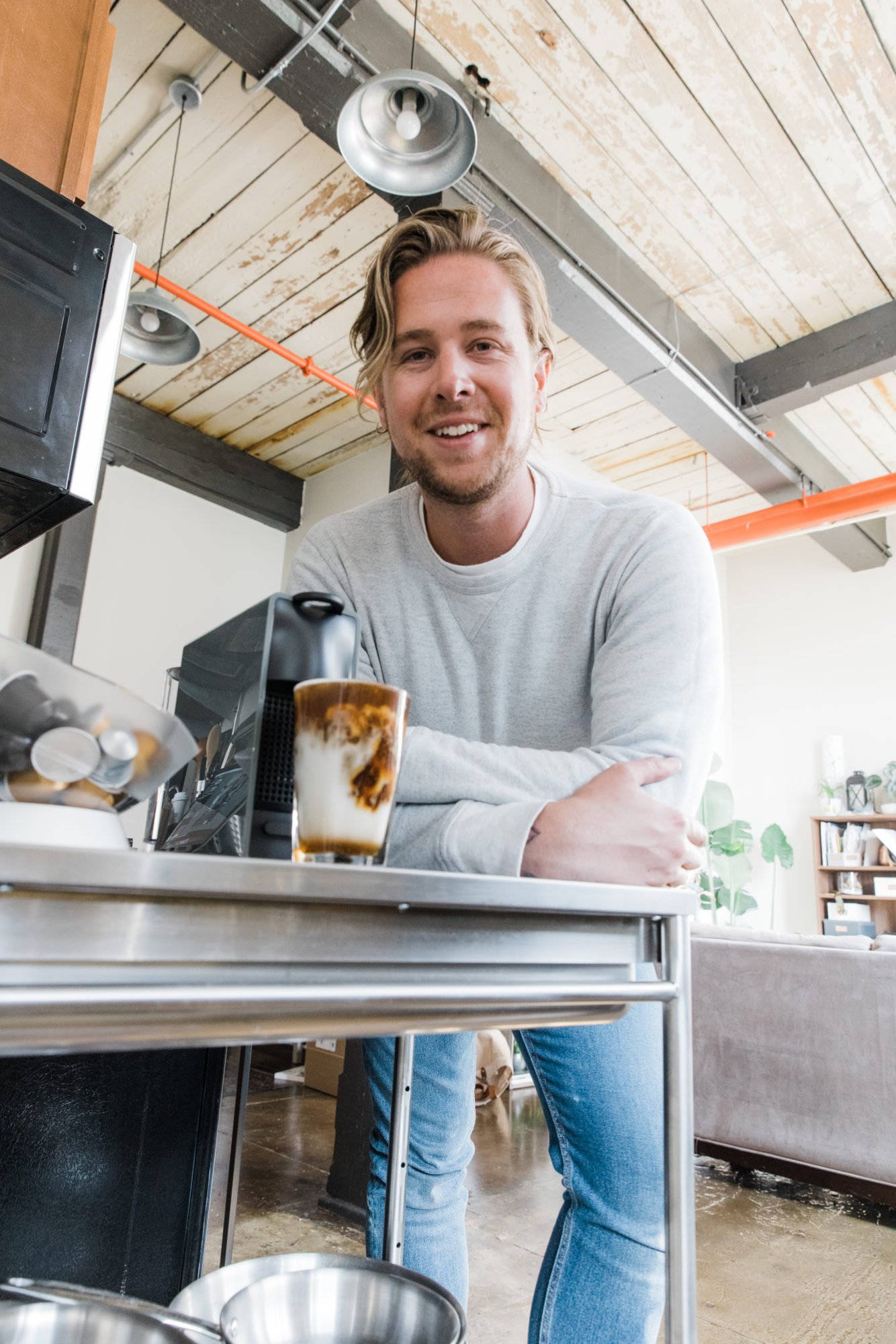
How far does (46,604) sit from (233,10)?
2555mm

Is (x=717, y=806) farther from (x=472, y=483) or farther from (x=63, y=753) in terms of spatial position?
(x=63, y=753)

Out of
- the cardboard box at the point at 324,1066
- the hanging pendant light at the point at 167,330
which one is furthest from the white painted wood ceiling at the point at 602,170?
the cardboard box at the point at 324,1066

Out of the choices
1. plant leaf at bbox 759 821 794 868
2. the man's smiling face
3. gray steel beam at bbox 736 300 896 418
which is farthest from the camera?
plant leaf at bbox 759 821 794 868

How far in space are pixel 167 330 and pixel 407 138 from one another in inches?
52.8

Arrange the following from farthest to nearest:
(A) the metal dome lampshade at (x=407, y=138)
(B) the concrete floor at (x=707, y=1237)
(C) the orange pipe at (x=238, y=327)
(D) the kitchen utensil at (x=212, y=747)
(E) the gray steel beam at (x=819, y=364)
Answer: (E) the gray steel beam at (x=819, y=364) → (C) the orange pipe at (x=238, y=327) → (A) the metal dome lampshade at (x=407, y=138) → (B) the concrete floor at (x=707, y=1237) → (D) the kitchen utensil at (x=212, y=747)

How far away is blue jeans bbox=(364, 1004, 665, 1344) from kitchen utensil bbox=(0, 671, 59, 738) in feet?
1.83

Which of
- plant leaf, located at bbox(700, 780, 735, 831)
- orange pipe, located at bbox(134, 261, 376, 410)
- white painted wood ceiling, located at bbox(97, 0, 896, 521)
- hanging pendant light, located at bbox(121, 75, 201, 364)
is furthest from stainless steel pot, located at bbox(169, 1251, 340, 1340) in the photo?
plant leaf, located at bbox(700, 780, 735, 831)

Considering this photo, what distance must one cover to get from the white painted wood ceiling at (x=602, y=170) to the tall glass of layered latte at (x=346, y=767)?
282cm

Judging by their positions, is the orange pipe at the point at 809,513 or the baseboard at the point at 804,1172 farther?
the orange pipe at the point at 809,513

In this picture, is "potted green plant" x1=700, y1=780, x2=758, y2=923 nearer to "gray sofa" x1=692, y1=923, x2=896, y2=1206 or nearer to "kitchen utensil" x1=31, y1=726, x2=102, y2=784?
"gray sofa" x1=692, y1=923, x2=896, y2=1206

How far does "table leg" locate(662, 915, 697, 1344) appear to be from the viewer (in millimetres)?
460

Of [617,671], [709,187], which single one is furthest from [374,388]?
[709,187]

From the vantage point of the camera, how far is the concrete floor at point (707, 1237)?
1.69 meters

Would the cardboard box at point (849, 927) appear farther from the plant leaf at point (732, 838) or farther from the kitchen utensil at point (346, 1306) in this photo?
the kitchen utensil at point (346, 1306)
